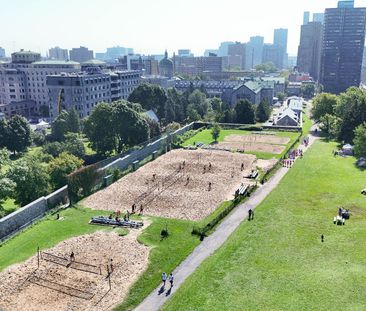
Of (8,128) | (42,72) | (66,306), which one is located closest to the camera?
(66,306)

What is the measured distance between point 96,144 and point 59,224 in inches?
1226

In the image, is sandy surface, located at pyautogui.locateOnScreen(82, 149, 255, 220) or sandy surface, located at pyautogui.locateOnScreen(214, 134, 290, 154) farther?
sandy surface, located at pyautogui.locateOnScreen(214, 134, 290, 154)

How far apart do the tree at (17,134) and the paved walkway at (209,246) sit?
50685 mm

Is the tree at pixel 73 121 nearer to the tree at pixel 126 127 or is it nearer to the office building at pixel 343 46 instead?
the tree at pixel 126 127

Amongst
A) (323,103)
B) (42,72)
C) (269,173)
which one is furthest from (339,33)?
(269,173)

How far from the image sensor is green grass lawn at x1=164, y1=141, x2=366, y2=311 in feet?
91.0

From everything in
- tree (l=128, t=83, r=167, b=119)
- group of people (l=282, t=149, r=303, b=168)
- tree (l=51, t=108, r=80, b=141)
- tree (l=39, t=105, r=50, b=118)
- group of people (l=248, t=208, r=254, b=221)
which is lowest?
tree (l=39, t=105, r=50, b=118)

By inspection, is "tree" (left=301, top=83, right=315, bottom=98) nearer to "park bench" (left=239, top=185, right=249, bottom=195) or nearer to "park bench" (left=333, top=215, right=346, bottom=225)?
"park bench" (left=239, top=185, right=249, bottom=195)

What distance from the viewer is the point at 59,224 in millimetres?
41469

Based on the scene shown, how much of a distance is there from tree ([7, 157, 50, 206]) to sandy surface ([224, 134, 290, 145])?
47.8m

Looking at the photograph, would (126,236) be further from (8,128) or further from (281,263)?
(8,128)

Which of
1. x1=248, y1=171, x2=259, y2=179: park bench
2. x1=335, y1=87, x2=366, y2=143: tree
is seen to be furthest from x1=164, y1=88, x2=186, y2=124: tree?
x1=248, y1=171, x2=259, y2=179: park bench

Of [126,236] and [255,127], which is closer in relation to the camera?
[126,236]

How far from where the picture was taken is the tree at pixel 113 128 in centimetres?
7050
